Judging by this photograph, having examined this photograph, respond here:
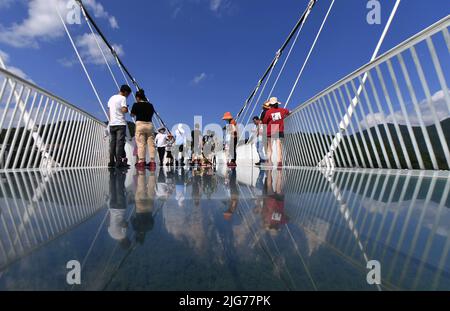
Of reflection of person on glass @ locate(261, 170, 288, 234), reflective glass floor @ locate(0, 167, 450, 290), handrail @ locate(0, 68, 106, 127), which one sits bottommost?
reflective glass floor @ locate(0, 167, 450, 290)

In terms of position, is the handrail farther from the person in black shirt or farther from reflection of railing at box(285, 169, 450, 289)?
reflection of railing at box(285, 169, 450, 289)

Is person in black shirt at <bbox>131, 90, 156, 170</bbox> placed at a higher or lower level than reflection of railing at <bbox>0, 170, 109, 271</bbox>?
higher

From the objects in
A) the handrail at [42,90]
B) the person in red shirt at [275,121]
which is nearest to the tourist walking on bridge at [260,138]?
the person in red shirt at [275,121]

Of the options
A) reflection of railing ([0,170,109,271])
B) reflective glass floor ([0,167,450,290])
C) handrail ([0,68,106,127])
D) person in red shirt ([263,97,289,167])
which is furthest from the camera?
person in red shirt ([263,97,289,167])

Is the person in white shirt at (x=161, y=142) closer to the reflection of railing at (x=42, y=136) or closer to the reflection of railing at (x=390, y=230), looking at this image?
the reflection of railing at (x=42, y=136)

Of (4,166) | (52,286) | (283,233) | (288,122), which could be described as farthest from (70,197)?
(288,122)

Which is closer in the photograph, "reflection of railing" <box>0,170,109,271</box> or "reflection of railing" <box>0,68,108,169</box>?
"reflection of railing" <box>0,170,109,271</box>

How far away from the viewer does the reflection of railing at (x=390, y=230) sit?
0.61 m

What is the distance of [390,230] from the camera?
0.90 m

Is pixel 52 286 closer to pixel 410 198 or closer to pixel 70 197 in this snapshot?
pixel 70 197

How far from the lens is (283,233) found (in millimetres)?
858

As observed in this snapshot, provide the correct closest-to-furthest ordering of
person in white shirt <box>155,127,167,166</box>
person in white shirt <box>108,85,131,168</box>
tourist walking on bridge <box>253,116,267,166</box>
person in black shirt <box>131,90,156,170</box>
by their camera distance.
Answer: person in white shirt <box>108,85,131,168</box>
person in black shirt <box>131,90,156,170</box>
tourist walking on bridge <box>253,116,267,166</box>
person in white shirt <box>155,127,167,166</box>

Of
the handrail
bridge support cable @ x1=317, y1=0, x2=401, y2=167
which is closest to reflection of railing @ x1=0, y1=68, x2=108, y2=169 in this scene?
the handrail

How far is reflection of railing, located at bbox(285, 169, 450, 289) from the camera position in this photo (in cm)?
61
